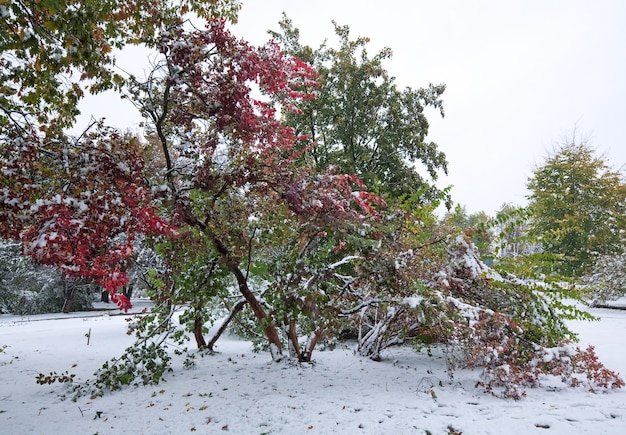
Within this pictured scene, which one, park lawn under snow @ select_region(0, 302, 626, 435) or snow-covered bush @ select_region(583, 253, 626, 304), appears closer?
park lawn under snow @ select_region(0, 302, 626, 435)

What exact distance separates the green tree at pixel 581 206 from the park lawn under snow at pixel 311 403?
12.7m

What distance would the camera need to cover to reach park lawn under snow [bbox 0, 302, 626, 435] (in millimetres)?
3092

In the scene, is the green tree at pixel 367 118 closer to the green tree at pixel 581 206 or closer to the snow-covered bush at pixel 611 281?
the snow-covered bush at pixel 611 281

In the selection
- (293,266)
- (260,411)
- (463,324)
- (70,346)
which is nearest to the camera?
(260,411)

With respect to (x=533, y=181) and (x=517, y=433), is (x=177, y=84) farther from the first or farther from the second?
(x=533, y=181)

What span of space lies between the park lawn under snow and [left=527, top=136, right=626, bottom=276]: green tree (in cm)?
1273

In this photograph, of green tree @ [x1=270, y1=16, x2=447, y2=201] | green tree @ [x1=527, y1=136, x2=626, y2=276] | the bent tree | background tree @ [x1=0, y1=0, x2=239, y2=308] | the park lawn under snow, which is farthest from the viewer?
green tree @ [x1=527, y1=136, x2=626, y2=276]

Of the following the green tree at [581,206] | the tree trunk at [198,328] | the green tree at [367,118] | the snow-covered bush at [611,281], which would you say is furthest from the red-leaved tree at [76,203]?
the green tree at [581,206]

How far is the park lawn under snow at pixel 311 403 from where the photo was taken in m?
3.09

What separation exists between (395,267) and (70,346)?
6.86m

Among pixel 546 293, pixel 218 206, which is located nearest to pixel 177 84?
pixel 218 206

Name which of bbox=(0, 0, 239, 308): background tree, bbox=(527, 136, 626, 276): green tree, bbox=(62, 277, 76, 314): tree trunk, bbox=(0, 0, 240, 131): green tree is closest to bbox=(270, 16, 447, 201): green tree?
bbox=(0, 0, 240, 131): green tree

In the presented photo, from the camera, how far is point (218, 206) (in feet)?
15.9

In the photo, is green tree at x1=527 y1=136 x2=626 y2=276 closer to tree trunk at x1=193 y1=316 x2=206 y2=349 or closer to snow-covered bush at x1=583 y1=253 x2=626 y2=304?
snow-covered bush at x1=583 y1=253 x2=626 y2=304
